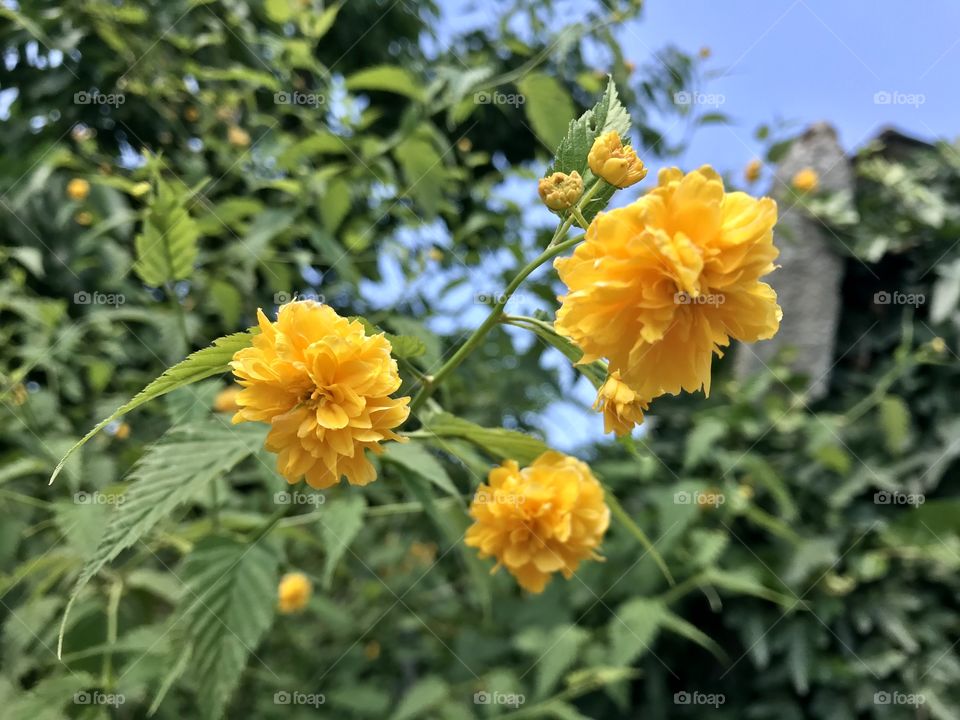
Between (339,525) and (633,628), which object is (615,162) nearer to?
(339,525)

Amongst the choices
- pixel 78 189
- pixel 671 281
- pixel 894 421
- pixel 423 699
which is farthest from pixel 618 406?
pixel 894 421

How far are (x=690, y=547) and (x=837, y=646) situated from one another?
1.47ft

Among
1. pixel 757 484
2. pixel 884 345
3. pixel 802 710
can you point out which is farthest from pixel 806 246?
pixel 802 710

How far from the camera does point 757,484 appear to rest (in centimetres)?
198

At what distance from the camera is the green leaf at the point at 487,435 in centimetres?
65

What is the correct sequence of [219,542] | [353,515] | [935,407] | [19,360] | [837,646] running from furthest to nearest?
[935,407], [837,646], [19,360], [353,515], [219,542]

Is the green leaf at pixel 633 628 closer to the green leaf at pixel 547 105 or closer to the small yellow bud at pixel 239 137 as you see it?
the green leaf at pixel 547 105

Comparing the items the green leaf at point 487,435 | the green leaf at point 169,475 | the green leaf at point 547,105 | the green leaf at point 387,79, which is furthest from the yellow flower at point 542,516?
the green leaf at point 387,79

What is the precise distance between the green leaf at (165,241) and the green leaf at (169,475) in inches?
7.4

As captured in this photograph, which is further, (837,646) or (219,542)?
(837,646)

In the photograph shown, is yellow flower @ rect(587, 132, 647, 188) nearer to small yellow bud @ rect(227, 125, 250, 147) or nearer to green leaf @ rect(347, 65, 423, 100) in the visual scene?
green leaf @ rect(347, 65, 423, 100)

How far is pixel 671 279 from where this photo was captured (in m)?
0.49

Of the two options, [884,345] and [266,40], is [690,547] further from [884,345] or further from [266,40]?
[266,40]

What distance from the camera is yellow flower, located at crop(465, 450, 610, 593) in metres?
0.73
